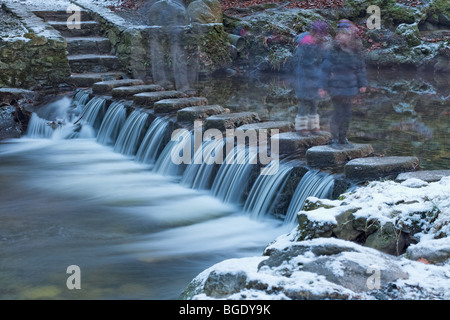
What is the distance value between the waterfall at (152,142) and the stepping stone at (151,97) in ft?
2.95

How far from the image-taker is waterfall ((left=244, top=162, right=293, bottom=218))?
6.53 m

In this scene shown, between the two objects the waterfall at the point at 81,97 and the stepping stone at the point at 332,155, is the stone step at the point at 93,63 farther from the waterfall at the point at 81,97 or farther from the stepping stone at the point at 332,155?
the stepping stone at the point at 332,155

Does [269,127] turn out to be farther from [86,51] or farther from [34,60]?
[86,51]

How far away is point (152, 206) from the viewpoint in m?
7.50

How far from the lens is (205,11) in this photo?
15.0 meters

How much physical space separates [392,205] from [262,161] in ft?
8.54

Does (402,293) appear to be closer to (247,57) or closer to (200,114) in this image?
(200,114)

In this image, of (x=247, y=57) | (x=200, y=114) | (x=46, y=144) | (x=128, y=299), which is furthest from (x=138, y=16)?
(x=128, y=299)

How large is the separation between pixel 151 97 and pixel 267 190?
4471 millimetres

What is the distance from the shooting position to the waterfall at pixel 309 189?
5.85 metres

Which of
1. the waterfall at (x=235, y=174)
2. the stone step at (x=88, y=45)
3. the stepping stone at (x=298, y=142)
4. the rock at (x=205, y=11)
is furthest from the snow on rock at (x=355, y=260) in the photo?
the rock at (x=205, y=11)

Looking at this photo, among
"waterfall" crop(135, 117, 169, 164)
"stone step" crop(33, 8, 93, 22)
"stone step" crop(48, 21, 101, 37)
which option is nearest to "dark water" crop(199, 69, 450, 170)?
"waterfall" crop(135, 117, 169, 164)

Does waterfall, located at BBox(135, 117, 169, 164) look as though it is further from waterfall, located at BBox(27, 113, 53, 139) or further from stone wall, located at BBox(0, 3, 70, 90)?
stone wall, located at BBox(0, 3, 70, 90)

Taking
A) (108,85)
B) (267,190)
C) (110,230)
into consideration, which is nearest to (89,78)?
(108,85)
